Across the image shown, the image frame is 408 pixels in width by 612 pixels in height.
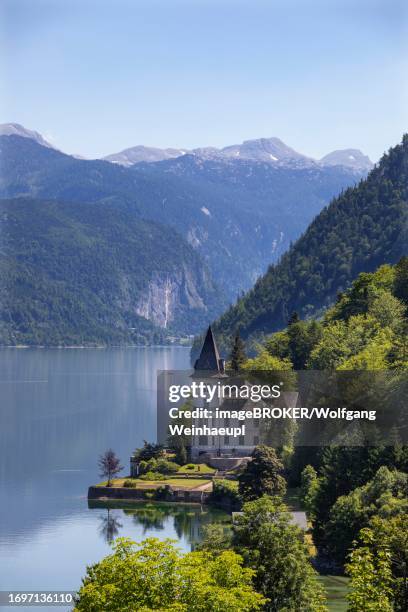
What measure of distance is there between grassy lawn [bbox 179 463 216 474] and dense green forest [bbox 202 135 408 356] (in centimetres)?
8601

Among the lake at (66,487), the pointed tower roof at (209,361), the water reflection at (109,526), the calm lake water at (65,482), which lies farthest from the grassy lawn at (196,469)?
the pointed tower roof at (209,361)

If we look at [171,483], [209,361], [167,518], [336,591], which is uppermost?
[209,361]

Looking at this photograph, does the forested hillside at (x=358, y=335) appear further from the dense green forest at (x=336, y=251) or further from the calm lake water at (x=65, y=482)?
the dense green forest at (x=336, y=251)

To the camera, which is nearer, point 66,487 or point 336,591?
point 336,591

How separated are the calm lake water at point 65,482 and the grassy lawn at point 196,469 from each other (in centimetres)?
594

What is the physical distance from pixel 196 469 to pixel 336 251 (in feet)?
330

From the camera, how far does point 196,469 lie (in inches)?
2611

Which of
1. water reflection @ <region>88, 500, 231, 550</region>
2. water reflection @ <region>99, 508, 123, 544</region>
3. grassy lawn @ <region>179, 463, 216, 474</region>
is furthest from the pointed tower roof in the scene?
water reflection @ <region>99, 508, 123, 544</region>

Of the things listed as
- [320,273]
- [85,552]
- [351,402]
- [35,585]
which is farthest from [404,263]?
[320,273]

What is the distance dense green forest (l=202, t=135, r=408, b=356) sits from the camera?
6191 inches

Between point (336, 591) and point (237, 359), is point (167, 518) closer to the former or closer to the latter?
point (336, 591)

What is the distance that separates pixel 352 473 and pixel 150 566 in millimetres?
23755

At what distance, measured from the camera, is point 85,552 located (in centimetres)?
4909

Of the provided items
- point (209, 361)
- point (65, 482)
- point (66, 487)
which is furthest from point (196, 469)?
point (209, 361)
